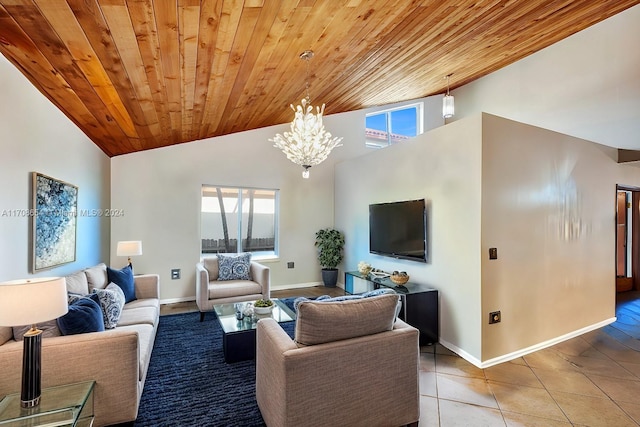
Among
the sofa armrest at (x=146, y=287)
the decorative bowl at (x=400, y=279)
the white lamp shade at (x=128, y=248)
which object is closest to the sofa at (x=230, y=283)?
the sofa armrest at (x=146, y=287)

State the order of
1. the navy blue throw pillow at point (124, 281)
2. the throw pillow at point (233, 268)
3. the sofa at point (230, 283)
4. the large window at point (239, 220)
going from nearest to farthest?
the navy blue throw pillow at point (124, 281), the sofa at point (230, 283), the throw pillow at point (233, 268), the large window at point (239, 220)

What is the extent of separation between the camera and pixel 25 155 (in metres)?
2.30

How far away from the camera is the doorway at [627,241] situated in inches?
218

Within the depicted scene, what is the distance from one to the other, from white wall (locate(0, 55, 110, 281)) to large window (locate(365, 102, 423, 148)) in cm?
524

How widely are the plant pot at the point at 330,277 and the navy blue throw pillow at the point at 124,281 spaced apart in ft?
10.9

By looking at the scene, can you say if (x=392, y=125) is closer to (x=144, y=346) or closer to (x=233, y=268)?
(x=233, y=268)

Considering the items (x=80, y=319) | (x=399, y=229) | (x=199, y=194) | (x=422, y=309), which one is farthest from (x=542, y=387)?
(x=199, y=194)

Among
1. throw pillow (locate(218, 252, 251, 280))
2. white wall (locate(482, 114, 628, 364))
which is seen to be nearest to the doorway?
white wall (locate(482, 114, 628, 364))

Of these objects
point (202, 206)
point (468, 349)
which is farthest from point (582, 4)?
point (202, 206)

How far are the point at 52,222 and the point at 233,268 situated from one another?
2349 millimetres

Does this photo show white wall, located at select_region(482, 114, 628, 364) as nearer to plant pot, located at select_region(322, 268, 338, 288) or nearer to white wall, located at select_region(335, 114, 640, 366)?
white wall, located at select_region(335, 114, 640, 366)

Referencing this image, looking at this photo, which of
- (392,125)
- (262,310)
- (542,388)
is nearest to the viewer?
(542,388)

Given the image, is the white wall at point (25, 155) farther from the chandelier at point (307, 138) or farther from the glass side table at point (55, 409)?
the chandelier at point (307, 138)

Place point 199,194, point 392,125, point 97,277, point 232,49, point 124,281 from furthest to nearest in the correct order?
point 392,125 → point 199,194 → point 124,281 → point 97,277 → point 232,49
